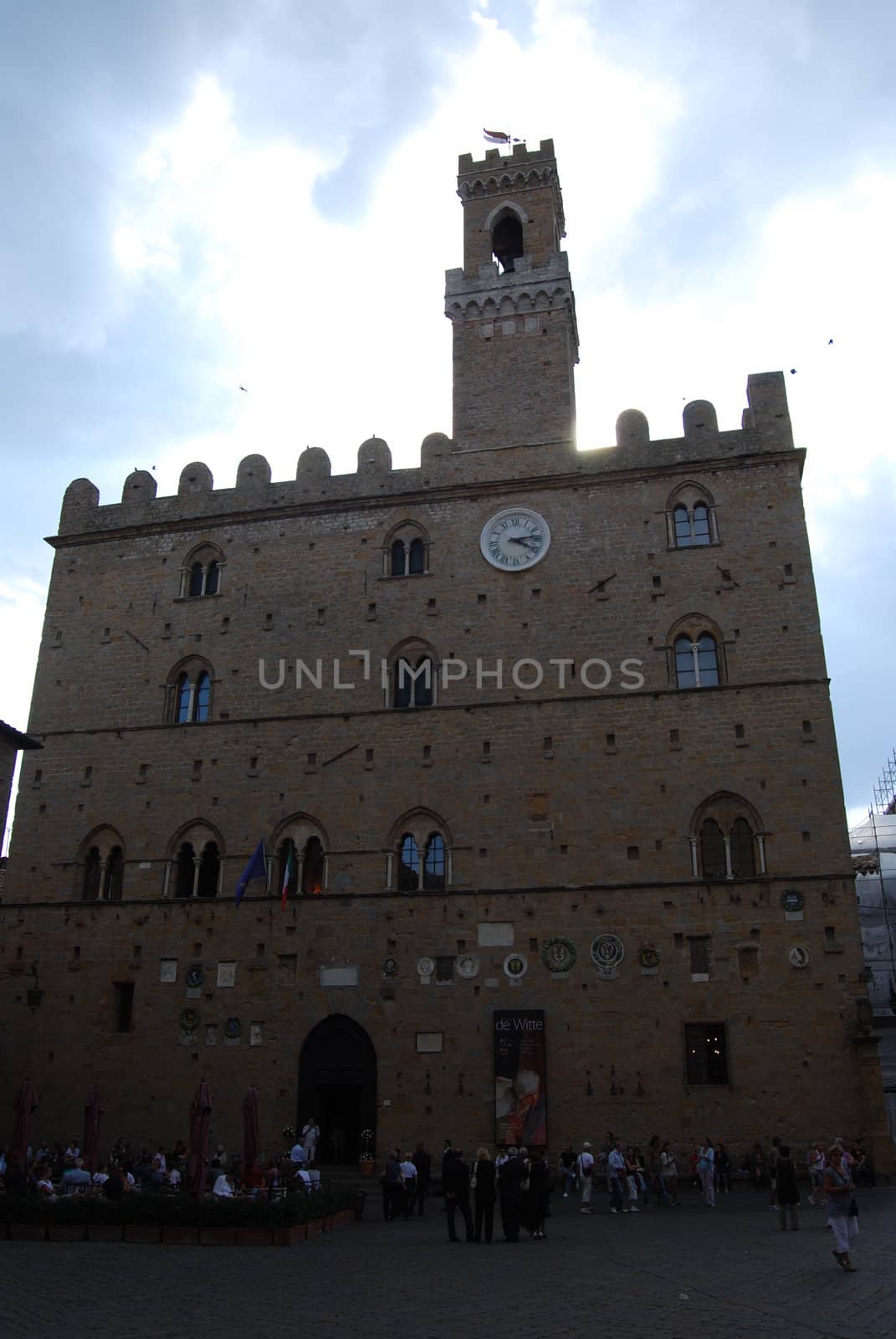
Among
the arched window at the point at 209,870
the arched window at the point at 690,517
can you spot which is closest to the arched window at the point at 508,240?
the arched window at the point at 690,517

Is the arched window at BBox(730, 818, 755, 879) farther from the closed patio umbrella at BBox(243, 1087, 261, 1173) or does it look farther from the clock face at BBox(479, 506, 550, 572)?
the closed patio umbrella at BBox(243, 1087, 261, 1173)

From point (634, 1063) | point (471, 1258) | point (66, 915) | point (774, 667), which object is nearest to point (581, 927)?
point (634, 1063)

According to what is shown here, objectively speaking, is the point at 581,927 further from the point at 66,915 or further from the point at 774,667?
the point at 66,915

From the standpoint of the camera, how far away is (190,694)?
25.3 metres

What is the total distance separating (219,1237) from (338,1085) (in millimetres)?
7738

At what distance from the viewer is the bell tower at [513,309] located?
25.8 meters

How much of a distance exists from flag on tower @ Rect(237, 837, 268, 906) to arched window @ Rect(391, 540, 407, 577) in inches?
267

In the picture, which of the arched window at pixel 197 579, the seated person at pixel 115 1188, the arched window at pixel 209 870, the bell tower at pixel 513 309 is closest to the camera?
the seated person at pixel 115 1188

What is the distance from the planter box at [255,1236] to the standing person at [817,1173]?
8111 mm

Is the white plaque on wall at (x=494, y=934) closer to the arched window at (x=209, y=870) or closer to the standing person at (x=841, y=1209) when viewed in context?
the arched window at (x=209, y=870)

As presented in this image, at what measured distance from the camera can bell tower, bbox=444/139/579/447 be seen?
25.8 meters

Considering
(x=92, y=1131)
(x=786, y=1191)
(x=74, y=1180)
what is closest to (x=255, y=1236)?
(x=74, y=1180)

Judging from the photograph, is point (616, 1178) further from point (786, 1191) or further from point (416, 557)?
point (416, 557)

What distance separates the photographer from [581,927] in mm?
21016
